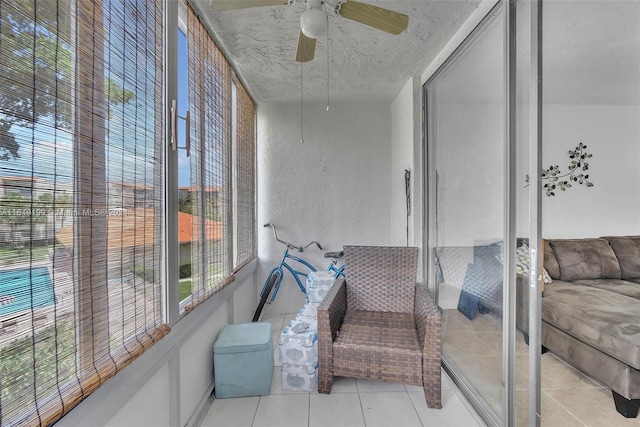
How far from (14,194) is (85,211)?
0.22m

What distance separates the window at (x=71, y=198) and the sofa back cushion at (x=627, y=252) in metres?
2.27

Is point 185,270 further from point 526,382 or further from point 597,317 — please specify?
point 597,317

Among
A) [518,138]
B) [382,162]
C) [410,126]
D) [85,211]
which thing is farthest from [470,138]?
[85,211]

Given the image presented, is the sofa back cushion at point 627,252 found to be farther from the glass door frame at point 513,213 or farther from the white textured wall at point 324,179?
the white textured wall at point 324,179

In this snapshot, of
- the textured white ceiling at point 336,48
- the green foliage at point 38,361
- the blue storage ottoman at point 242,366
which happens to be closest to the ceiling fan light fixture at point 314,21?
the textured white ceiling at point 336,48

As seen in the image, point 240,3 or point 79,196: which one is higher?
point 240,3

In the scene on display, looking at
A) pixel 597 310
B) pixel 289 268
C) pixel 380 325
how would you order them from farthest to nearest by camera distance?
pixel 289 268 < pixel 380 325 < pixel 597 310

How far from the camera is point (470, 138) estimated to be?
2.00m

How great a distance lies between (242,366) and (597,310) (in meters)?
2.34

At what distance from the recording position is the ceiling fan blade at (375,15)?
4.77ft

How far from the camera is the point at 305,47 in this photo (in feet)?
6.02

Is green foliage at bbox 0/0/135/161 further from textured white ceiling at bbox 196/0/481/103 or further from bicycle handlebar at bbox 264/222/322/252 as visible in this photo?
bicycle handlebar at bbox 264/222/322/252

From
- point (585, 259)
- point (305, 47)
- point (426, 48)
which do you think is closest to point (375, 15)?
point (305, 47)

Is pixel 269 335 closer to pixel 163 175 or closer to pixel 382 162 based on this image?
pixel 163 175
